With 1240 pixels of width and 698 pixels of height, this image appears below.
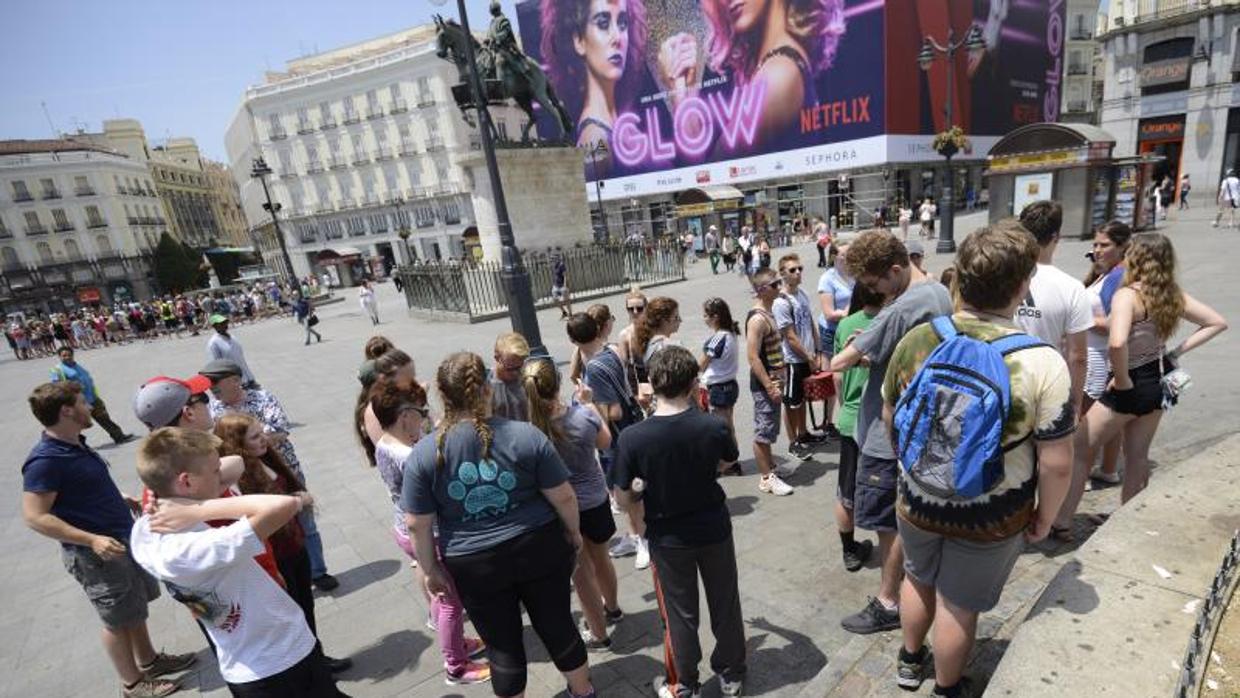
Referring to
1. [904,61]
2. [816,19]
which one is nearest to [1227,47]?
[904,61]

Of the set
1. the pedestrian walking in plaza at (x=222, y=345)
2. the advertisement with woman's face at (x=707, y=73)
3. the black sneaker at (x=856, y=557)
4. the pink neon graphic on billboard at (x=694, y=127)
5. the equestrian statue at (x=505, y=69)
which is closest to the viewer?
the black sneaker at (x=856, y=557)

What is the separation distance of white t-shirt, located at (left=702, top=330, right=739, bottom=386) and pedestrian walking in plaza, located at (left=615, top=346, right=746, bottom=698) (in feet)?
6.14

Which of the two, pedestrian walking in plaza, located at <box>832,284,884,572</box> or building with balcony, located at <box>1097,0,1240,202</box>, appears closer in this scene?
pedestrian walking in plaza, located at <box>832,284,884,572</box>

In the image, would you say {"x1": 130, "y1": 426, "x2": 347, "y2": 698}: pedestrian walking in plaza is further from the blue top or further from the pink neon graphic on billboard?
the pink neon graphic on billboard

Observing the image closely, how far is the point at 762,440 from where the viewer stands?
15.7 feet

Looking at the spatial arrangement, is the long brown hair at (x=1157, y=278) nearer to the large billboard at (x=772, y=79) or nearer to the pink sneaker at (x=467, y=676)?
the pink sneaker at (x=467, y=676)

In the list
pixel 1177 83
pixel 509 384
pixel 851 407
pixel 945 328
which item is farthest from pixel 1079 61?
pixel 509 384

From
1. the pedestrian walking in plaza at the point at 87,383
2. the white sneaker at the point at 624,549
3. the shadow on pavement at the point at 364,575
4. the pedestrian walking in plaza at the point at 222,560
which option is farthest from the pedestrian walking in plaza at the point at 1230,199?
the pedestrian walking in plaza at the point at 87,383

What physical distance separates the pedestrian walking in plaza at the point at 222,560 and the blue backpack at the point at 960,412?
2.31 meters

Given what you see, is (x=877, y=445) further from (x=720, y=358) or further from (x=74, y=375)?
(x=74, y=375)

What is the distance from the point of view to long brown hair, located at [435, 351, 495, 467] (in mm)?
2406

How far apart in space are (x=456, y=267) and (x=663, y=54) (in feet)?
104

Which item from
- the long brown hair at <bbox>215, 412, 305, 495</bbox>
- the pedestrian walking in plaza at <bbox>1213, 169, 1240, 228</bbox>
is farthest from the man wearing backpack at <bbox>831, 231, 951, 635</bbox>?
the pedestrian walking in plaza at <bbox>1213, 169, 1240, 228</bbox>

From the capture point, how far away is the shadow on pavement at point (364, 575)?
427cm
